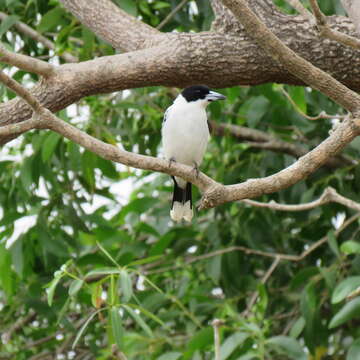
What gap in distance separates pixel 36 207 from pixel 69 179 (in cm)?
37

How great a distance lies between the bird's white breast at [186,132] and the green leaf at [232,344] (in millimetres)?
895

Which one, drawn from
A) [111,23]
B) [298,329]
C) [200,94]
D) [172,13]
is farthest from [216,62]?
[298,329]

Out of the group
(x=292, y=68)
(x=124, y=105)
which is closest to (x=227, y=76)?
(x=292, y=68)

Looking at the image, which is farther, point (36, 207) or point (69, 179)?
point (69, 179)

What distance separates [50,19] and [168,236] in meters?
1.27

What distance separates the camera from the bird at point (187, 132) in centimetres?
433

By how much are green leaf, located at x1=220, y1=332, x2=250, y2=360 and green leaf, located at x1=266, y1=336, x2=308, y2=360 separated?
138 millimetres

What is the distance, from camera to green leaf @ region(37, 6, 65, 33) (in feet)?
14.2

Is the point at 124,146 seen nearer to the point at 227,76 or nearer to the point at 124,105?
the point at 124,105

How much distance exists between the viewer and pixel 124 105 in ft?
14.4

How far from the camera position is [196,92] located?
439 centimetres

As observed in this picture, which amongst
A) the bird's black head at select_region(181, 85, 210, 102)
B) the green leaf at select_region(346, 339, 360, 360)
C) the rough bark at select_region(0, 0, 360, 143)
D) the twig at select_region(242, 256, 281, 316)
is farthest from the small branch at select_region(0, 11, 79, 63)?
the green leaf at select_region(346, 339, 360, 360)

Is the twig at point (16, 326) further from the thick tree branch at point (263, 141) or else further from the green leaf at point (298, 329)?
the green leaf at point (298, 329)

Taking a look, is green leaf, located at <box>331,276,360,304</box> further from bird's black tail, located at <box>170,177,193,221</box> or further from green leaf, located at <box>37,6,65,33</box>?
green leaf, located at <box>37,6,65,33</box>
